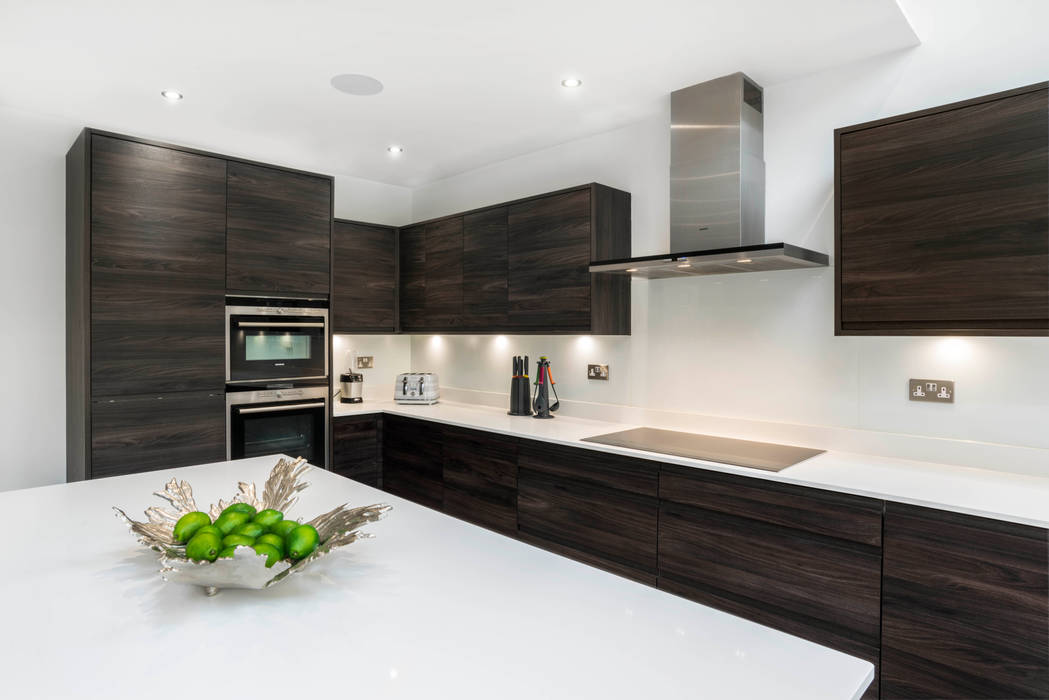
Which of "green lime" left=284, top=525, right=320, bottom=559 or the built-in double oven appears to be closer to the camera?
"green lime" left=284, top=525, right=320, bottom=559

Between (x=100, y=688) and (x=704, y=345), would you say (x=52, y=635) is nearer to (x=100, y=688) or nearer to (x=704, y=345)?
(x=100, y=688)

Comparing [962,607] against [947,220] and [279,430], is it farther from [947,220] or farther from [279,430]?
[279,430]

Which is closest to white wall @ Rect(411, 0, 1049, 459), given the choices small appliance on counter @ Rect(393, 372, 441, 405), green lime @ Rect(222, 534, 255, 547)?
small appliance on counter @ Rect(393, 372, 441, 405)

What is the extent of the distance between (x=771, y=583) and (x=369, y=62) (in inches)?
106

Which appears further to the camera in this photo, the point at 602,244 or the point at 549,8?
the point at 602,244

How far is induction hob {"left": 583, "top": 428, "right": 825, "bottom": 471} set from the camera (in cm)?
240

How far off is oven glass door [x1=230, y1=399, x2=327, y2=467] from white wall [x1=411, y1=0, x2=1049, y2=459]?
4.73ft

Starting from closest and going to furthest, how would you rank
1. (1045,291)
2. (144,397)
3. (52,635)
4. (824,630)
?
(52,635) → (1045,291) → (824,630) → (144,397)

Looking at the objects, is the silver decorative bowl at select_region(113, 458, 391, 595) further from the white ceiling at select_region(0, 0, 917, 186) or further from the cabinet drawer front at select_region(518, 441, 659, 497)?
the white ceiling at select_region(0, 0, 917, 186)

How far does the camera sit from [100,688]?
828 millimetres

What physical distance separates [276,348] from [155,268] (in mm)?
745

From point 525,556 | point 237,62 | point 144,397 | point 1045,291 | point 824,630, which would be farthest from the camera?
point 144,397

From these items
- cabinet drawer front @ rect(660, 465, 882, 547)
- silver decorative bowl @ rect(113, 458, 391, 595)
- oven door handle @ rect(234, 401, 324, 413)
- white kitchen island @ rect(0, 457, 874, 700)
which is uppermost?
oven door handle @ rect(234, 401, 324, 413)

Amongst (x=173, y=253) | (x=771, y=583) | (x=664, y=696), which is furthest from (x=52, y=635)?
(x=173, y=253)
